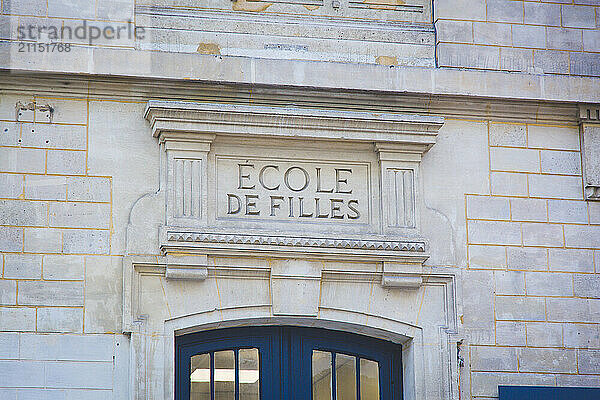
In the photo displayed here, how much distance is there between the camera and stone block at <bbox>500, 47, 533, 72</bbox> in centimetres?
957

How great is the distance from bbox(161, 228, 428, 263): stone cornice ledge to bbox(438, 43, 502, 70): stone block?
1550 mm

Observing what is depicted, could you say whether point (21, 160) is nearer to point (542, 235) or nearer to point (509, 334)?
point (509, 334)

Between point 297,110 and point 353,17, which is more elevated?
point 353,17

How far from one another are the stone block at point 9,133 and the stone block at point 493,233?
353 centimetres

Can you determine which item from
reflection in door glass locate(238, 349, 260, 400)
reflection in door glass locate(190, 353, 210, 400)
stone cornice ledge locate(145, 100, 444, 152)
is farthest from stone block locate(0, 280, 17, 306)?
reflection in door glass locate(238, 349, 260, 400)

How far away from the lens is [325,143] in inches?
359

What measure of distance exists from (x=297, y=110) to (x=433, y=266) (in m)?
1.59

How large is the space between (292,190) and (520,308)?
1999mm

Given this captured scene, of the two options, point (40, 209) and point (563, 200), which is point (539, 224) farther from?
point (40, 209)

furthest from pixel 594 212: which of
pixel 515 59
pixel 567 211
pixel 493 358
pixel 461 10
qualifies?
pixel 461 10

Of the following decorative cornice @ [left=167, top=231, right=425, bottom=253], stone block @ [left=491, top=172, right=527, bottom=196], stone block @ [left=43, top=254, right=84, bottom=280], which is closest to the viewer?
stone block @ [left=43, top=254, right=84, bottom=280]

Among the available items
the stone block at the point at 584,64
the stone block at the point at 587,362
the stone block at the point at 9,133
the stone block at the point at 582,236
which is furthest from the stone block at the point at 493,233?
the stone block at the point at 9,133

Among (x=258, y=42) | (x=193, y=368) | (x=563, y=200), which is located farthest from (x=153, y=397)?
(x=563, y=200)

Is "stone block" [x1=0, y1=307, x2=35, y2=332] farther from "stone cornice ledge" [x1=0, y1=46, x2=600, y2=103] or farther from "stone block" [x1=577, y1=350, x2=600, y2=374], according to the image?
"stone block" [x1=577, y1=350, x2=600, y2=374]
